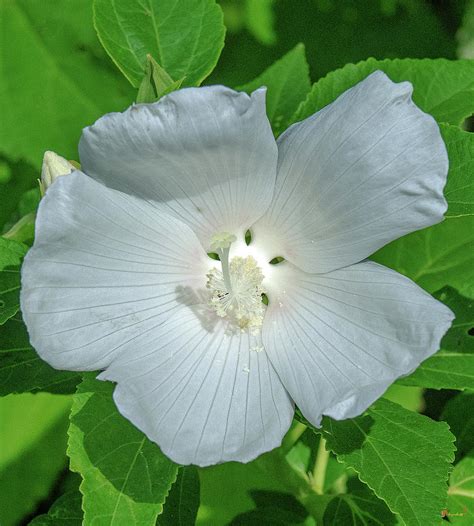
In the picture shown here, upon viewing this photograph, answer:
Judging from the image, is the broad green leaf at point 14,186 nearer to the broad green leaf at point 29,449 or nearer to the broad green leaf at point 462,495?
the broad green leaf at point 29,449

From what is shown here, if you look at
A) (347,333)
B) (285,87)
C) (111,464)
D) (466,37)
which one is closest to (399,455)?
(347,333)

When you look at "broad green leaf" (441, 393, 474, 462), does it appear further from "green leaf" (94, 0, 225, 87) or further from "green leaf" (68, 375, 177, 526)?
"green leaf" (94, 0, 225, 87)

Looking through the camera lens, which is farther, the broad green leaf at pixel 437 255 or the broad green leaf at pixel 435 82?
the broad green leaf at pixel 437 255

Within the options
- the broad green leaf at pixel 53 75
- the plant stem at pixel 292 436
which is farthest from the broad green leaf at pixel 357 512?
the broad green leaf at pixel 53 75

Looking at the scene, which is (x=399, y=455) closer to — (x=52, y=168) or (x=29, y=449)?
(x=52, y=168)

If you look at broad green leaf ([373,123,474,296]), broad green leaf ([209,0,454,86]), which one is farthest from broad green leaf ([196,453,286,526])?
broad green leaf ([209,0,454,86])

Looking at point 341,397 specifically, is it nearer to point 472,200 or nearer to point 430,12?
point 472,200
